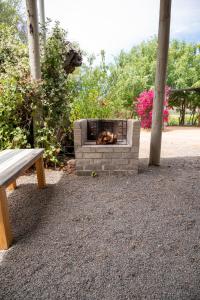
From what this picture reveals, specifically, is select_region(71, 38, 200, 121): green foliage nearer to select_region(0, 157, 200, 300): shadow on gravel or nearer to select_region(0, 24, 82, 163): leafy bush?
select_region(0, 24, 82, 163): leafy bush

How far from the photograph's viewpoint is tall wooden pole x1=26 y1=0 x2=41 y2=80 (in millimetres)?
2812

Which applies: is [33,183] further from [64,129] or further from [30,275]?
[30,275]

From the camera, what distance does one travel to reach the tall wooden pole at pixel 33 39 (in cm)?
281

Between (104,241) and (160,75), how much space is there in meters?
2.44

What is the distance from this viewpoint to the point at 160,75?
119 inches

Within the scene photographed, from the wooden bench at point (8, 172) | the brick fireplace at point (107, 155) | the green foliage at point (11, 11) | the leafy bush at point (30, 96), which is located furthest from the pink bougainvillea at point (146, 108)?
the green foliage at point (11, 11)

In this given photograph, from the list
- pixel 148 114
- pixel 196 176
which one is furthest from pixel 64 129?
pixel 148 114

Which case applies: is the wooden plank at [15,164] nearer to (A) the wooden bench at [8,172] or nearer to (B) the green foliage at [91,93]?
(A) the wooden bench at [8,172]

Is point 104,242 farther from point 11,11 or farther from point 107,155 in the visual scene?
point 11,11

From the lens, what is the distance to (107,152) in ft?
9.47

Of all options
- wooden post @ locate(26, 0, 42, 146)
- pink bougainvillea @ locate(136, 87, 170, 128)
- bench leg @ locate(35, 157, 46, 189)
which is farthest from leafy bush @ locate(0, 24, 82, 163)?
pink bougainvillea @ locate(136, 87, 170, 128)

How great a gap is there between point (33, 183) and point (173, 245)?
1.91 m

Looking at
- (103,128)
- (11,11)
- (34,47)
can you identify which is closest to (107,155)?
(103,128)

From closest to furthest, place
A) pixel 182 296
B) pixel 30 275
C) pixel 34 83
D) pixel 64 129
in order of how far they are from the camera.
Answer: pixel 182 296 < pixel 30 275 < pixel 34 83 < pixel 64 129
